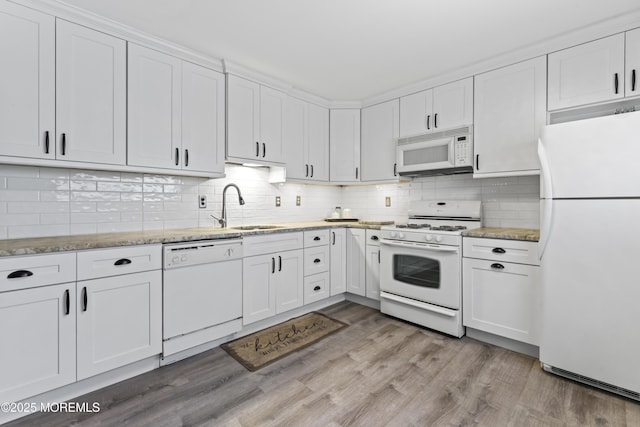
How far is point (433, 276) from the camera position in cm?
279

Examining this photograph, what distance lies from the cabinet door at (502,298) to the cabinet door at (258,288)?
1.74 metres

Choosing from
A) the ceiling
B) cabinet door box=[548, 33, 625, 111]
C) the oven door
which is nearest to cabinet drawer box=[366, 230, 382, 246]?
the oven door

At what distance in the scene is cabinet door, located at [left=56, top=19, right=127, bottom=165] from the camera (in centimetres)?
199

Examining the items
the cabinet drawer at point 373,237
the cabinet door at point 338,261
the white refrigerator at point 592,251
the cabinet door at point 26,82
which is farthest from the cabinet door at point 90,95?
the white refrigerator at point 592,251

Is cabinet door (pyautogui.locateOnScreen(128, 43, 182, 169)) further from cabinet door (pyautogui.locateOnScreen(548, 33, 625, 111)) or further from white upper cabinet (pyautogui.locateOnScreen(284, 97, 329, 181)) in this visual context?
cabinet door (pyautogui.locateOnScreen(548, 33, 625, 111))

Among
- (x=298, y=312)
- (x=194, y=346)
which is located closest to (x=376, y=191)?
(x=298, y=312)

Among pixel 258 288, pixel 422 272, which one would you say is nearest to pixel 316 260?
pixel 258 288

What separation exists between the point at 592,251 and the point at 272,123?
2.84 m

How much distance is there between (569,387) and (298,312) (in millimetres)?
2217

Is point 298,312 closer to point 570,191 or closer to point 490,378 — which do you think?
point 490,378

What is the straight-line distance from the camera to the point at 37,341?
165cm

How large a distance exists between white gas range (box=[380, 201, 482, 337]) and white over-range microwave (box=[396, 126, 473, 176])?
1.32 ft

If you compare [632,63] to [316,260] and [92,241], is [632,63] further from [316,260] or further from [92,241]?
[92,241]

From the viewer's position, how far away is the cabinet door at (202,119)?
2.56 metres
